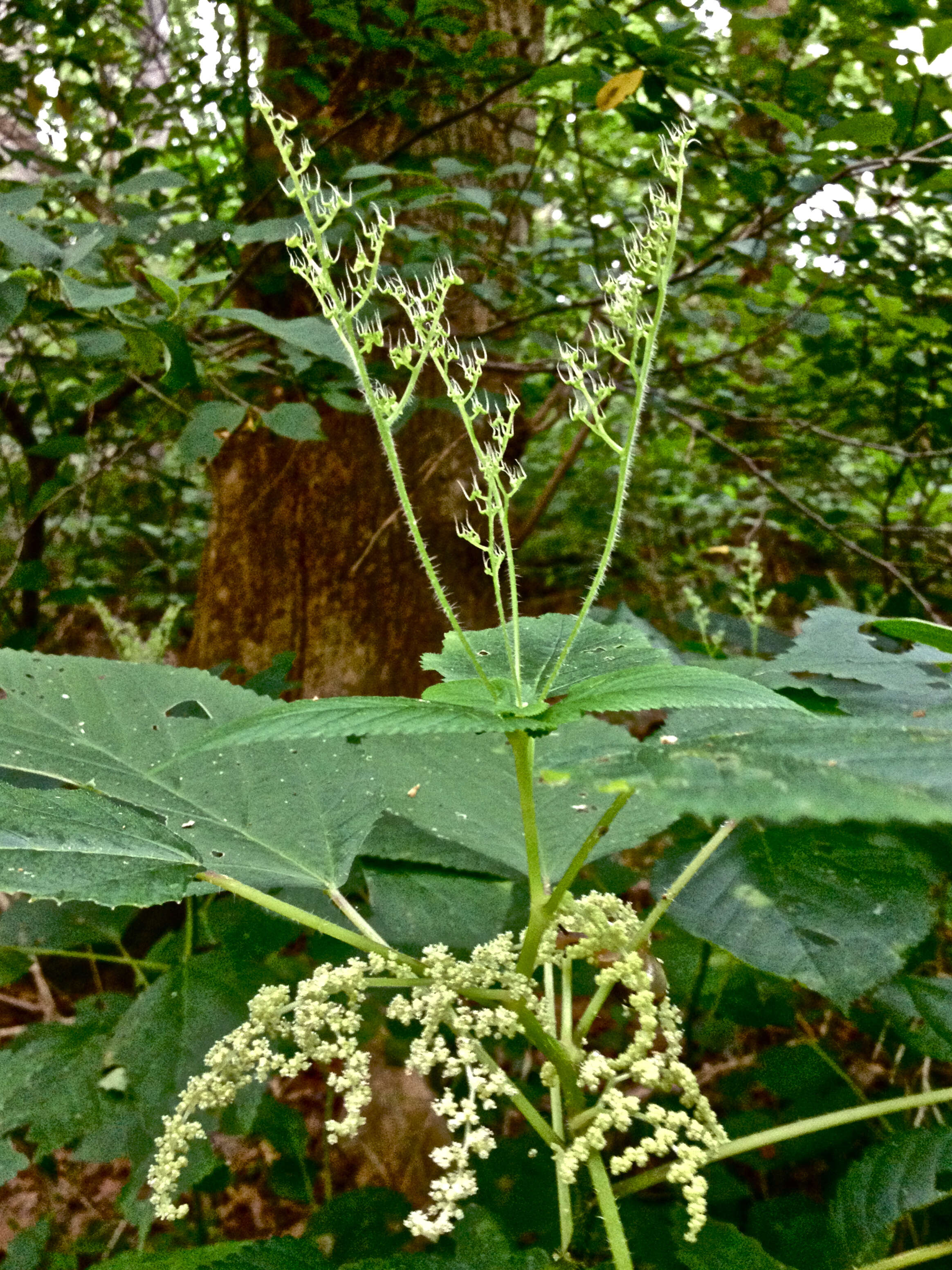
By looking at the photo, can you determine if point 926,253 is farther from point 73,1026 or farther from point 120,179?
point 73,1026

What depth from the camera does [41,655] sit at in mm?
931

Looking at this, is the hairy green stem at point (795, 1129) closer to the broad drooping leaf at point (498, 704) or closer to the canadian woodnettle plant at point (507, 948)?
the canadian woodnettle plant at point (507, 948)

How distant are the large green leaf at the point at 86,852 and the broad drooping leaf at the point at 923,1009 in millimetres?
720

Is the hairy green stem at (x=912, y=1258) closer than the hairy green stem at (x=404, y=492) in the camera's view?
No

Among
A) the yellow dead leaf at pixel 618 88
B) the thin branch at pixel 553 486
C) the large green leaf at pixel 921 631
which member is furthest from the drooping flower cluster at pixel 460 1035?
the thin branch at pixel 553 486

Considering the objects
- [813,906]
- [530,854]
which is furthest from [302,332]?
[813,906]

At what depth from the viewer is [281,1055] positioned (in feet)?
2.01

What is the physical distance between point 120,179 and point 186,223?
625 millimetres

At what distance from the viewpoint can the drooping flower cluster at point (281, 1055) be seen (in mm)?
620

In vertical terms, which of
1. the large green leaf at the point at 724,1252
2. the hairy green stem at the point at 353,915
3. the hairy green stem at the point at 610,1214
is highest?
the hairy green stem at the point at 353,915

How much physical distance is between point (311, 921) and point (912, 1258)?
0.59m

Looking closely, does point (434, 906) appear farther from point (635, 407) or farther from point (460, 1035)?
point (635, 407)

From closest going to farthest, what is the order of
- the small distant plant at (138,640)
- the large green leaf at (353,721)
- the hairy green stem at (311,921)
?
the large green leaf at (353,721), the hairy green stem at (311,921), the small distant plant at (138,640)

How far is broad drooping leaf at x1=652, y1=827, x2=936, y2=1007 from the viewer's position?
0.75 meters
